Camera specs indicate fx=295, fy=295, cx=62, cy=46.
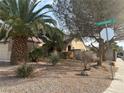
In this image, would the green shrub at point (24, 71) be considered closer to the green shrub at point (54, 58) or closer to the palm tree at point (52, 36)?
the green shrub at point (54, 58)

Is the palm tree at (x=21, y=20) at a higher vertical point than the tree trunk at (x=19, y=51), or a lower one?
higher

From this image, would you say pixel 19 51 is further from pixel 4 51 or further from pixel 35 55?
pixel 4 51

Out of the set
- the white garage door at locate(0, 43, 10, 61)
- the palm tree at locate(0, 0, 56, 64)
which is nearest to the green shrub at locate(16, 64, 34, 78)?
the palm tree at locate(0, 0, 56, 64)

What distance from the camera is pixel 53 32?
23.9m

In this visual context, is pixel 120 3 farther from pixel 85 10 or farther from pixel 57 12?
pixel 57 12

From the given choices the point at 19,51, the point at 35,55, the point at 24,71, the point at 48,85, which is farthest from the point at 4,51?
the point at 48,85

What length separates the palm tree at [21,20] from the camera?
21531 millimetres

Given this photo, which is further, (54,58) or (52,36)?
(52,36)

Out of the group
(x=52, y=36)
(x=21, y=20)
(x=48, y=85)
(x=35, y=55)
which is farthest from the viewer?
(x=35, y=55)

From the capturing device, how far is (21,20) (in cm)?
2188

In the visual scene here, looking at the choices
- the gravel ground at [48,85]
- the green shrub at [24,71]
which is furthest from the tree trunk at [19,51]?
the green shrub at [24,71]

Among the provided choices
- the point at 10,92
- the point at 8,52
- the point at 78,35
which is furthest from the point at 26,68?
the point at 8,52

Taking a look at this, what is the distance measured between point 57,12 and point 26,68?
38.0 feet

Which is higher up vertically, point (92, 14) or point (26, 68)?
point (92, 14)
